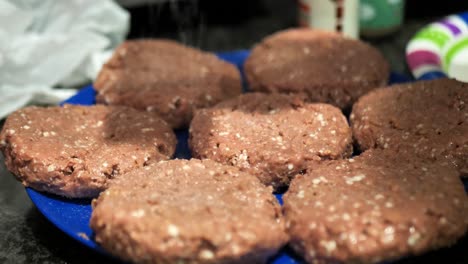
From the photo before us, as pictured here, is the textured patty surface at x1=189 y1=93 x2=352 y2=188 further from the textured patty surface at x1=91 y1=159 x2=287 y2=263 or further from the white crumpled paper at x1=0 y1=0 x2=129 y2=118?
the white crumpled paper at x1=0 y1=0 x2=129 y2=118

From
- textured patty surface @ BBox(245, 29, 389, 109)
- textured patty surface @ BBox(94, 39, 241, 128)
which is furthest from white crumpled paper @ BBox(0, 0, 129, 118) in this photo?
textured patty surface @ BBox(245, 29, 389, 109)

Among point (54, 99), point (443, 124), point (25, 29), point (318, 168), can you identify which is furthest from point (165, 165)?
point (25, 29)

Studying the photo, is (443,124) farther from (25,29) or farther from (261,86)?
(25,29)

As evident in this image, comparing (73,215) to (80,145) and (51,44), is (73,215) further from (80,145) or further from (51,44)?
(51,44)

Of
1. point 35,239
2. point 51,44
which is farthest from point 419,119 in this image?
point 51,44

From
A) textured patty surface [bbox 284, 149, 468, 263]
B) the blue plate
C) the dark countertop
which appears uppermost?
textured patty surface [bbox 284, 149, 468, 263]

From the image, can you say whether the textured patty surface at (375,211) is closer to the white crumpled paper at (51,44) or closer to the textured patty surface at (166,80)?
the textured patty surface at (166,80)
